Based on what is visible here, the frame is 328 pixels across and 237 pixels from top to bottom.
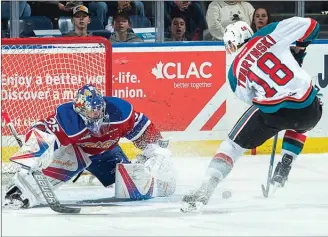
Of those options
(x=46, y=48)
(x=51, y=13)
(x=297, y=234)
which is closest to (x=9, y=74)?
(x=46, y=48)

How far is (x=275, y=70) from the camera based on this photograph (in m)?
5.92

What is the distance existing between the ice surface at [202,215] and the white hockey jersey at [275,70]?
21.5 inches

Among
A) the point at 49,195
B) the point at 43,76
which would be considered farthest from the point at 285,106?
the point at 43,76

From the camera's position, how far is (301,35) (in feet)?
19.7

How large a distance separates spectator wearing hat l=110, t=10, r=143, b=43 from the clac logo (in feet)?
0.97

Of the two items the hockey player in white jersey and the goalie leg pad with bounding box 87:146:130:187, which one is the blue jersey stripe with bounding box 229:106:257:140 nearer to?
the hockey player in white jersey

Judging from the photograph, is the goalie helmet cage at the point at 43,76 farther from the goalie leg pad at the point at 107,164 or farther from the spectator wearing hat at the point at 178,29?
the spectator wearing hat at the point at 178,29

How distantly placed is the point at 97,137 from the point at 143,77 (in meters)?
2.12

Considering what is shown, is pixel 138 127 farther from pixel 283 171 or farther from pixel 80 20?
pixel 80 20

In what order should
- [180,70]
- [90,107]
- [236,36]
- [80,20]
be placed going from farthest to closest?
[180,70] < [80,20] < [236,36] < [90,107]

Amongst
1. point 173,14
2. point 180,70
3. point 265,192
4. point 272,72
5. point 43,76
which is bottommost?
point 265,192

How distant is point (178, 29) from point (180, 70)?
1.19 feet

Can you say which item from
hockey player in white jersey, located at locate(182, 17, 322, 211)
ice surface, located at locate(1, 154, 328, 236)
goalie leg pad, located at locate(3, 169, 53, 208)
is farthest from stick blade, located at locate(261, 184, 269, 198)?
goalie leg pad, located at locate(3, 169, 53, 208)

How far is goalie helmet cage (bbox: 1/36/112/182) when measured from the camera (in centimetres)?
697
